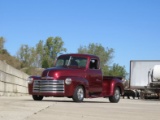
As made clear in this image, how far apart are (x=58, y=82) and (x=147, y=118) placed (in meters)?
8.56

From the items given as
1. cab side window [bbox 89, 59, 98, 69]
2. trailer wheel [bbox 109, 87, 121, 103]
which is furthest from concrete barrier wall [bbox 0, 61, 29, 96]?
trailer wheel [bbox 109, 87, 121, 103]

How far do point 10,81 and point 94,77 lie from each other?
969 centimetres

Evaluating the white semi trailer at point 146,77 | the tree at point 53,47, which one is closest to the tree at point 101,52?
the tree at point 53,47

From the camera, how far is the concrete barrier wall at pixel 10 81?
26.0 m

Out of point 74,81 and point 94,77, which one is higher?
point 94,77

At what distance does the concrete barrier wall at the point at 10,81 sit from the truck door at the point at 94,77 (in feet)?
22.4

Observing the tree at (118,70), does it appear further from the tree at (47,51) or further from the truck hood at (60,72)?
the truck hood at (60,72)

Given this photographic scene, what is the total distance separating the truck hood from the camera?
19000 millimetres

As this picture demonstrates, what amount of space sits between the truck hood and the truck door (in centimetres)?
56

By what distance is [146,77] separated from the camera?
3675 centimetres

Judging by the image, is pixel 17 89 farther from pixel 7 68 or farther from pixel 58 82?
pixel 58 82

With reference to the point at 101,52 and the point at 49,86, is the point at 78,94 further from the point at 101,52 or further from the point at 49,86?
the point at 101,52

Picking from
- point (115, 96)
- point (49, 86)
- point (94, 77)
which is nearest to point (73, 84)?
point (49, 86)

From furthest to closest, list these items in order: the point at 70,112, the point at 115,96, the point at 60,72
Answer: the point at 115,96, the point at 60,72, the point at 70,112
